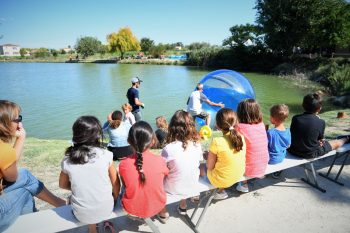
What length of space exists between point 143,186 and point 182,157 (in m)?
0.57

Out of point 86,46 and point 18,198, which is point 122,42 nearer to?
point 86,46

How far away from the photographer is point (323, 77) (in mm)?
20688

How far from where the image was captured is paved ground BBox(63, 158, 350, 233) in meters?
2.90

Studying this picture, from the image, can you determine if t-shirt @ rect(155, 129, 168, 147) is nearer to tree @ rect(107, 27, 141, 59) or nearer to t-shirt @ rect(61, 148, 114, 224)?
t-shirt @ rect(61, 148, 114, 224)

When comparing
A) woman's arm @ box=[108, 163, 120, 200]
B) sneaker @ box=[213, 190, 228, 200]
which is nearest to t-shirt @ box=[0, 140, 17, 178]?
woman's arm @ box=[108, 163, 120, 200]

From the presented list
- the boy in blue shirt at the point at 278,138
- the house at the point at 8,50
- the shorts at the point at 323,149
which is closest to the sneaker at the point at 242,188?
the boy in blue shirt at the point at 278,138

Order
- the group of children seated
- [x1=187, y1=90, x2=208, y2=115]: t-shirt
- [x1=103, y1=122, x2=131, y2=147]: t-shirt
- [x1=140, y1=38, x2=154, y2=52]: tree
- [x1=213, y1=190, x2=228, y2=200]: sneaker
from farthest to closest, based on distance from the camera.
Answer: [x1=140, y1=38, x2=154, y2=52]: tree, [x1=187, y1=90, x2=208, y2=115]: t-shirt, [x1=103, y1=122, x2=131, y2=147]: t-shirt, [x1=213, y1=190, x2=228, y2=200]: sneaker, the group of children seated

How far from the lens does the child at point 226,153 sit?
9.42 ft

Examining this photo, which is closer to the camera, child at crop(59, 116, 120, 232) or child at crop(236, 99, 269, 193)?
child at crop(59, 116, 120, 232)

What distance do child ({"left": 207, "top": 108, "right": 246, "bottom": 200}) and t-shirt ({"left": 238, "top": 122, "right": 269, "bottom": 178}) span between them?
0.20 metres

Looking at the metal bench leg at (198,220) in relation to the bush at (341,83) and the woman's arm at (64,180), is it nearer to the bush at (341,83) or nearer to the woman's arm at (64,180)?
the woman's arm at (64,180)

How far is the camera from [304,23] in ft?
90.6

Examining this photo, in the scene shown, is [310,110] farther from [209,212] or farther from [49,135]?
[49,135]

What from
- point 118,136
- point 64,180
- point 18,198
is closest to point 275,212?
point 64,180
